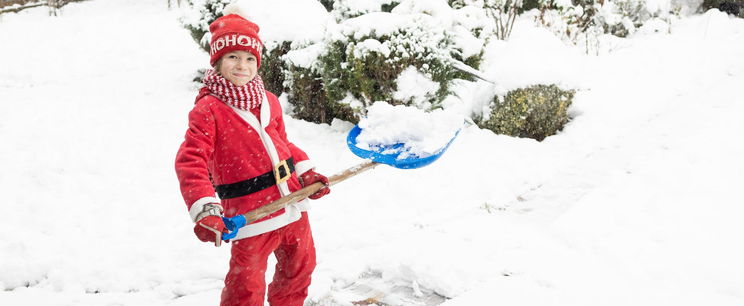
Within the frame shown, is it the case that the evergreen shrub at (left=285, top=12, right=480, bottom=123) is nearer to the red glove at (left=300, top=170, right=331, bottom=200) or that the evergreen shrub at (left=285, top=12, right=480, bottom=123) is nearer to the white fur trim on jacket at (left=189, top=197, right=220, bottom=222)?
the red glove at (left=300, top=170, right=331, bottom=200)

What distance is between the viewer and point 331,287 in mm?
2723

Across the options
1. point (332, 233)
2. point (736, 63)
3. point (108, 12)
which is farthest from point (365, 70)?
point (108, 12)

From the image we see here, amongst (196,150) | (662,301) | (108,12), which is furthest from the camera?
(108,12)

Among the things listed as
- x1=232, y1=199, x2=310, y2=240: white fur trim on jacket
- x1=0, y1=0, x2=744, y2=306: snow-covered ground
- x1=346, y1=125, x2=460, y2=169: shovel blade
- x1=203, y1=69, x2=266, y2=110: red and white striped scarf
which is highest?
x1=203, y1=69, x2=266, y2=110: red and white striped scarf

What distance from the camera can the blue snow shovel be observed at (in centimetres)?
176

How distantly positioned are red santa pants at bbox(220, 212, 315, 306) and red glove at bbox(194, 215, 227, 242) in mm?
313

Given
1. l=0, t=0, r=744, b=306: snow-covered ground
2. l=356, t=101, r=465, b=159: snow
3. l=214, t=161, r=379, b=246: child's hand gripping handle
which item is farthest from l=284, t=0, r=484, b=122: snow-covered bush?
l=214, t=161, r=379, b=246: child's hand gripping handle

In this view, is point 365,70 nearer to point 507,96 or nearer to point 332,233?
point 507,96

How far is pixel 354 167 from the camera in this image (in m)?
2.29

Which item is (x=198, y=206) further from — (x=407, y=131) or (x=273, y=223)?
(x=407, y=131)

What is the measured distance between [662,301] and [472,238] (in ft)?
3.55

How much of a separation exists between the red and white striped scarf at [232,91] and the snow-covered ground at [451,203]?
1.14 meters

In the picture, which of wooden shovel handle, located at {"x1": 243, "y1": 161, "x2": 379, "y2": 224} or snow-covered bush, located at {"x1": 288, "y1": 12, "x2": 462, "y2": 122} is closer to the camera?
wooden shovel handle, located at {"x1": 243, "y1": 161, "x2": 379, "y2": 224}

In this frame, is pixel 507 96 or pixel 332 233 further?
pixel 507 96
